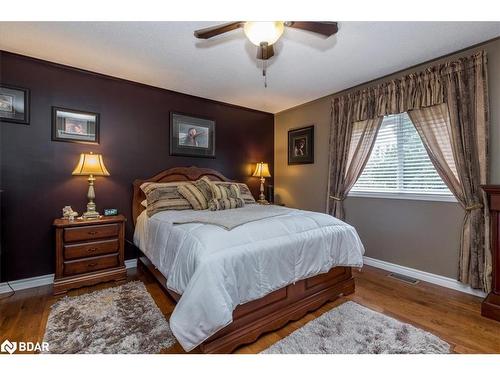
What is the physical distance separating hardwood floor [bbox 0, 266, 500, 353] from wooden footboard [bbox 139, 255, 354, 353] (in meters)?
0.07

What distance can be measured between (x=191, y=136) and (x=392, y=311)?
3.31 m

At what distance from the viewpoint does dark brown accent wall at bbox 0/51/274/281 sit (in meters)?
2.49

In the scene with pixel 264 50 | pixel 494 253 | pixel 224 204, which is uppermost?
pixel 264 50

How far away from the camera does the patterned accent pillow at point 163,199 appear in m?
2.71

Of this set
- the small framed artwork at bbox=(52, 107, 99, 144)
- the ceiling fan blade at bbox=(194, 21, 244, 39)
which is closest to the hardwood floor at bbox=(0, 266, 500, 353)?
the small framed artwork at bbox=(52, 107, 99, 144)

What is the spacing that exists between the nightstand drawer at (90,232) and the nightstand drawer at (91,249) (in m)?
0.06

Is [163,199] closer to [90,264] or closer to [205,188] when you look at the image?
[205,188]

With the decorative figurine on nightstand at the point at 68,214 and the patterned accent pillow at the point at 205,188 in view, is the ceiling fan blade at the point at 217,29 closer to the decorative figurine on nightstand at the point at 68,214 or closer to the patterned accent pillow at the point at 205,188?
the patterned accent pillow at the point at 205,188

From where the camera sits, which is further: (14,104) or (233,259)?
(14,104)

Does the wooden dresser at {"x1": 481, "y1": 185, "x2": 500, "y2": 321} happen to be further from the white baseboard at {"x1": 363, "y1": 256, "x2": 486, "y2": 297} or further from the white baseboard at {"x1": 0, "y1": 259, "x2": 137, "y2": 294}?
the white baseboard at {"x1": 0, "y1": 259, "x2": 137, "y2": 294}

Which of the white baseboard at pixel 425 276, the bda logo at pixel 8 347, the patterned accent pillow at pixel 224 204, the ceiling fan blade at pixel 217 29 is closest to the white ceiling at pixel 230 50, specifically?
the ceiling fan blade at pixel 217 29

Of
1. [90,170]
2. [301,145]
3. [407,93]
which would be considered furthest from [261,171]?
[90,170]

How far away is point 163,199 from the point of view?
279 centimetres
